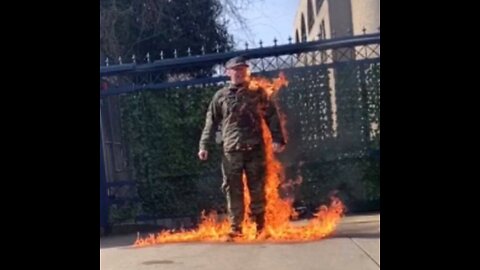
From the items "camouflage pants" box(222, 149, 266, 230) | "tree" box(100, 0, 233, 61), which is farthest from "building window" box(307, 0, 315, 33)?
"camouflage pants" box(222, 149, 266, 230)

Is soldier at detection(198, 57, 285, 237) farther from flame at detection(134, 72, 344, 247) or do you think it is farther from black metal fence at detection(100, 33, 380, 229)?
black metal fence at detection(100, 33, 380, 229)

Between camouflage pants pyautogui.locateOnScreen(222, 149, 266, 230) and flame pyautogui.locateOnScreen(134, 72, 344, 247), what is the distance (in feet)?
0.17

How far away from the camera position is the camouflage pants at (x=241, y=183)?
19.7ft

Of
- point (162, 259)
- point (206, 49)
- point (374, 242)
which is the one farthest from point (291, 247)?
point (206, 49)

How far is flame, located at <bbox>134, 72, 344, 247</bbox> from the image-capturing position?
6.02 meters

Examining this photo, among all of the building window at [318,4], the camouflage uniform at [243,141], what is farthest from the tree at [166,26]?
the camouflage uniform at [243,141]

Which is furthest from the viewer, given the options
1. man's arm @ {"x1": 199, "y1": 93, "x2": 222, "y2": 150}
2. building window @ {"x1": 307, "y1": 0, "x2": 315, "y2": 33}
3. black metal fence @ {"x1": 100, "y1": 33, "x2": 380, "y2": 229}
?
building window @ {"x1": 307, "y1": 0, "x2": 315, "y2": 33}

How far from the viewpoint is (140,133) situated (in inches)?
293

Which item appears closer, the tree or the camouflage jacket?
A: the camouflage jacket

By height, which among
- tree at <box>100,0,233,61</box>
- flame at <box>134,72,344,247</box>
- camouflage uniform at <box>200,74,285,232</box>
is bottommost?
flame at <box>134,72,344,247</box>

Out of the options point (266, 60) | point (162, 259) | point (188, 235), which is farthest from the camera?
point (266, 60)
